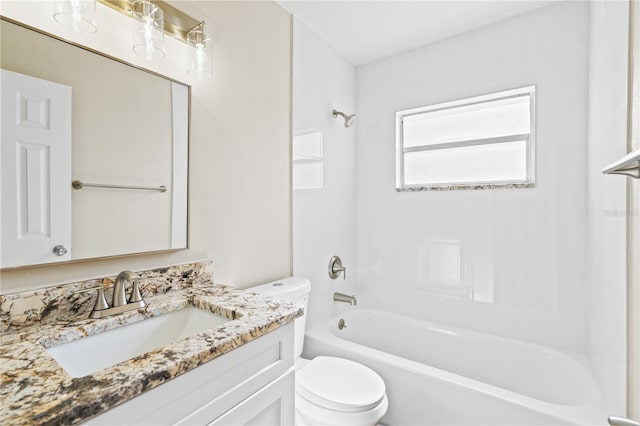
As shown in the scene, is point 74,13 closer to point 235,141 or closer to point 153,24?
point 153,24

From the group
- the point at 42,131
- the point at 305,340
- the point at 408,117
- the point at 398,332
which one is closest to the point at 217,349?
the point at 42,131

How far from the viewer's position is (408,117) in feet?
8.29

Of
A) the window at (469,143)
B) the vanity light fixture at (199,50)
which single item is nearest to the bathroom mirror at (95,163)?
the vanity light fixture at (199,50)

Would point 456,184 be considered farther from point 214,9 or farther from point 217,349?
point 217,349

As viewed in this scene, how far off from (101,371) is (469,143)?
2408 mm

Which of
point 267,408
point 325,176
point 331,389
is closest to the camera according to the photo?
point 267,408

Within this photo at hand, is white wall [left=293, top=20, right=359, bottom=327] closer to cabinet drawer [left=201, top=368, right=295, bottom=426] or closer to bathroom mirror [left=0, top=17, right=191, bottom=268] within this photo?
bathroom mirror [left=0, top=17, right=191, bottom=268]

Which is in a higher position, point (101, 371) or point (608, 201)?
point (608, 201)

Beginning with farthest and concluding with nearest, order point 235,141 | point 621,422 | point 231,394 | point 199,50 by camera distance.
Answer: point 235,141, point 199,50, point 231,394, point 621,422

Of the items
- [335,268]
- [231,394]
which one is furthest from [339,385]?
[335,268]

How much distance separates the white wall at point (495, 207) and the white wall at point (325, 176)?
0.17 m

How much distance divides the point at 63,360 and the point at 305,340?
140cm

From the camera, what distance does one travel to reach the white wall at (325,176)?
2062 mm

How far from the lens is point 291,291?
1.65m
